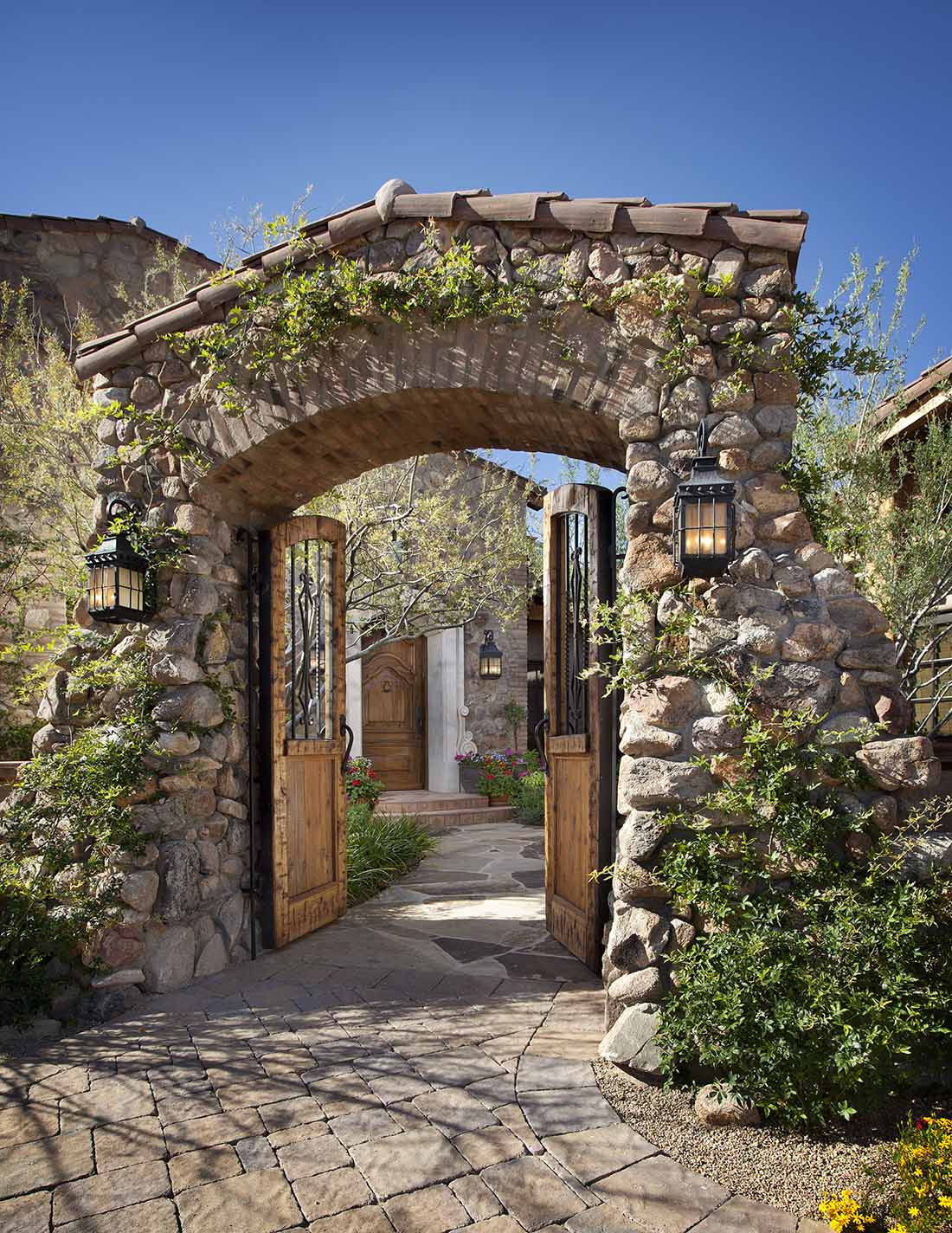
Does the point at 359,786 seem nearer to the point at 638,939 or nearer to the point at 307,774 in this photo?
the point at 307,774

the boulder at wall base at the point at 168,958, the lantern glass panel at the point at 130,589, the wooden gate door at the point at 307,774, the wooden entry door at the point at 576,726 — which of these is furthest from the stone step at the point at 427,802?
the lantern glass panel at the point at 130,589

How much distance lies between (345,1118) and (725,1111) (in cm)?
122

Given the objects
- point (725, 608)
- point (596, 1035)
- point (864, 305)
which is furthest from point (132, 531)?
point (864, 305)

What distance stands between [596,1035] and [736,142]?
5286 mm

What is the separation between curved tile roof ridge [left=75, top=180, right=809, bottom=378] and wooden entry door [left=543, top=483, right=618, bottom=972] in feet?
4.08

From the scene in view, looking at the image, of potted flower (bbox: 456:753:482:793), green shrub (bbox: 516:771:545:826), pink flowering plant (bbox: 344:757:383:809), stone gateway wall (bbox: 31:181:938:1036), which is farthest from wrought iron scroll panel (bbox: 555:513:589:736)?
potted flower (bbox: 456:753:482:793)

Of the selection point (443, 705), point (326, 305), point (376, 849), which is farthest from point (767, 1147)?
point (443, 705)

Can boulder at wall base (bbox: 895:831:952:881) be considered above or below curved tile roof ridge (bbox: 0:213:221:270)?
below

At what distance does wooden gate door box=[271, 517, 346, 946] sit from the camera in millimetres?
4625

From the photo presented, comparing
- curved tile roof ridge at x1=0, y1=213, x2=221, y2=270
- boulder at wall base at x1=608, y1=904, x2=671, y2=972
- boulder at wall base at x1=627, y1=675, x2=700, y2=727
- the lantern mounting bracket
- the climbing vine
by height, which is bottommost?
boulder at wall base at x1=608, y1=904, x2=671, y2=972

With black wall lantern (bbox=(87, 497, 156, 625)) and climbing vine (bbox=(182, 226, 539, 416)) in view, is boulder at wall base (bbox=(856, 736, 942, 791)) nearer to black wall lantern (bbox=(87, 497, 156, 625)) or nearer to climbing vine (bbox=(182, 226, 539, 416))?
climbing vine (bbox=(182, 226, 539, 416))

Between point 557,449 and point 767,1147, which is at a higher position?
point 557,449

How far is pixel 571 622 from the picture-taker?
5.12 meters

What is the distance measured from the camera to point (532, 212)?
3.74 meters
